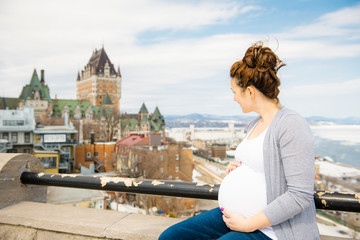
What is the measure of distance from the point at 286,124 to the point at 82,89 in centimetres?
10773

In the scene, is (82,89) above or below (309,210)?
above

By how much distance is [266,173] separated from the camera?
118 cm

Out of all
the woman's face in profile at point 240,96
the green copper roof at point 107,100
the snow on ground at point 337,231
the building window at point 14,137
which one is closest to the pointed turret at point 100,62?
the green copper roof at point 107,100

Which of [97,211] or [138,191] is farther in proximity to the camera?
[97,211]

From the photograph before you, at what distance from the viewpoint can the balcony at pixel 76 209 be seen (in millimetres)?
1672

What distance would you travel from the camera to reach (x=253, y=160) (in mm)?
1240

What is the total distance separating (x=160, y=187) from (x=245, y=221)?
0.69 meters

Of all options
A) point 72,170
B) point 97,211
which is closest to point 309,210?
point 97,211

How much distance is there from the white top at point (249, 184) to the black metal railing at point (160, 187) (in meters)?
0.34

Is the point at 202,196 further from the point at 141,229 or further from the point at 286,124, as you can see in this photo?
the point at 286,124

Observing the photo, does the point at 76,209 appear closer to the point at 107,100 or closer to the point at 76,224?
the point at 76,224

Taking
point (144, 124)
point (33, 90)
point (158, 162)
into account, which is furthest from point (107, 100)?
point (158, 162)

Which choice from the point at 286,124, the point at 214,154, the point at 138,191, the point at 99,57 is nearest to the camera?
the point at 286,124

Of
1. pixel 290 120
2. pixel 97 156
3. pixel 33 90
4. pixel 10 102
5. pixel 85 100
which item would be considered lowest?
pixel 97 156
